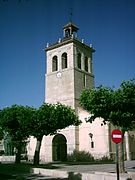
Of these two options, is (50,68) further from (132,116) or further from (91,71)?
(132,116)

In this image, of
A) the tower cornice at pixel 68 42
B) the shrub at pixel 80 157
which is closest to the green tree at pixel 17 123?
the shrub at pixel 80 157

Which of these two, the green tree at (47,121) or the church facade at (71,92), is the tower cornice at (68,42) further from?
the green tree at (47,121)

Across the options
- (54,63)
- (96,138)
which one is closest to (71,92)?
(54,63)

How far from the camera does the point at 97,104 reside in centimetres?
2033

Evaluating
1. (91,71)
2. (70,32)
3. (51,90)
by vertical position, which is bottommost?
(51,90)

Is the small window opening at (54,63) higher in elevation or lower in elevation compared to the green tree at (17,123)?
higher

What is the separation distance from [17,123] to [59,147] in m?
13.6

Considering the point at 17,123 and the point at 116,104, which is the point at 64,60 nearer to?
the point at 17,123

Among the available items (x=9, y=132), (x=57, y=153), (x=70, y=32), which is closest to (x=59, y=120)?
(x=9, y=132)

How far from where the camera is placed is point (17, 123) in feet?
104

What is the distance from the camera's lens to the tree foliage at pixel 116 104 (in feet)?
63.8

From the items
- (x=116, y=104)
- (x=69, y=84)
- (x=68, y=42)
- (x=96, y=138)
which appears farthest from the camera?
(x=68, y=42)

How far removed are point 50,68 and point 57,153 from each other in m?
13.8

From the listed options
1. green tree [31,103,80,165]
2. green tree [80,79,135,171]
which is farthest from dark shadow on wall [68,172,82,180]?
green tree [31,103,80,165]
